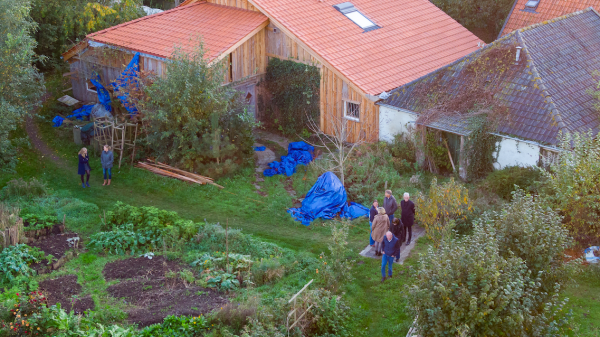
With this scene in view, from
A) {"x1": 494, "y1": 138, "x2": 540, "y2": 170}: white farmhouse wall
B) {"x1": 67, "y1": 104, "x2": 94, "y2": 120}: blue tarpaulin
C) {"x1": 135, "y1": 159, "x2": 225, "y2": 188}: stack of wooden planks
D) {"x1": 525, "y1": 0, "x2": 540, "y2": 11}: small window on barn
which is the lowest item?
{"x1": 135, "y1": 159, "x2": 225, "y2": 188}: stack of wooden planks

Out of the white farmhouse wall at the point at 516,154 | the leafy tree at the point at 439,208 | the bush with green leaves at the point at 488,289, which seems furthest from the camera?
the white farmhouse wall at the point at 516,154

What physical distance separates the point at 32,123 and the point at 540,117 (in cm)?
1864

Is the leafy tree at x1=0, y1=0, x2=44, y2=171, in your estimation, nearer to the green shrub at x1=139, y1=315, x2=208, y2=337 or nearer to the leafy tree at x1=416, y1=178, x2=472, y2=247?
the green shrub at x1=139, y1=315, x2=208, y2=337

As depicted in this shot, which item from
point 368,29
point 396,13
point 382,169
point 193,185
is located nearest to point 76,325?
point 193,185

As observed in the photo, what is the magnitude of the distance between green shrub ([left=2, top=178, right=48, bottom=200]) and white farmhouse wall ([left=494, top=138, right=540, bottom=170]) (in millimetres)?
13761

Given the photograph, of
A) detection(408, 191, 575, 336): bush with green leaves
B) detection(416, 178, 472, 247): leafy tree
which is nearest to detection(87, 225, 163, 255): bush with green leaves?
detection(416, 178, 472, 247): leafy tree

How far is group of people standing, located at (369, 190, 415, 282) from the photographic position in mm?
12594

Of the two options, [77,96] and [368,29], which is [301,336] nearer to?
[368,29]

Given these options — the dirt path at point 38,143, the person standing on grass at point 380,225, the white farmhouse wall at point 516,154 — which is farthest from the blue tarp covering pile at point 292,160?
the dirt path at point 38,143

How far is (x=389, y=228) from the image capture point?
540 inches

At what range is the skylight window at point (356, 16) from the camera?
2335 cm

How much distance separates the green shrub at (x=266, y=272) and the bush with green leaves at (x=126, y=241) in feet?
9.05

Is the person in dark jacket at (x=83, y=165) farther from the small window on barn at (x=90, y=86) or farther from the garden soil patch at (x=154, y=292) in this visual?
the small window on barn at (x=90, y=86)

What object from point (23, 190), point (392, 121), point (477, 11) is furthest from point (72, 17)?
point (477, 11)
